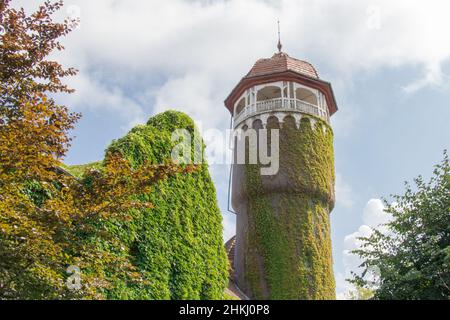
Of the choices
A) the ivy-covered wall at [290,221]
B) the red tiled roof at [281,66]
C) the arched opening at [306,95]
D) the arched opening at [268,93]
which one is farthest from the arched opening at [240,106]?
the ivy-covered wall at [290,221]

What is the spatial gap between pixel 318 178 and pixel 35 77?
20.0m

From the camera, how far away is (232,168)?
2852cm

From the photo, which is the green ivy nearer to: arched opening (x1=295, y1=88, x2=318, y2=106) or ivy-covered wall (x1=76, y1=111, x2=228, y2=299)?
arched opening (x1=295, y1=88, x2=318, y2=106)

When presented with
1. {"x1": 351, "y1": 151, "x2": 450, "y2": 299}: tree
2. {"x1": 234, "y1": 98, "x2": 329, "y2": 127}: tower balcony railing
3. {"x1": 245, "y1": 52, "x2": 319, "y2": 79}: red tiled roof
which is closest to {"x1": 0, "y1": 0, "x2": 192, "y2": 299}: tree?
{"x1": 351, "y1": 151, "x2": 450, "y2": 299}: tree

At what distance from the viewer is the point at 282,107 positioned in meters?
27.5

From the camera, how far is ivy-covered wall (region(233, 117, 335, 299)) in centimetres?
2441

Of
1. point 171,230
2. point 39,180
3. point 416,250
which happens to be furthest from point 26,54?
point 416,250

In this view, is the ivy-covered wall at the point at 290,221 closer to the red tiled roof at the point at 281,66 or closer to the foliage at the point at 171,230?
the red tiled roof at the point at 281,66

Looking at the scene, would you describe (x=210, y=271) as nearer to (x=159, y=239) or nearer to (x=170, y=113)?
(x=159, y=239)

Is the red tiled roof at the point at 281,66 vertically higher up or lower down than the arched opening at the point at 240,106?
higher up

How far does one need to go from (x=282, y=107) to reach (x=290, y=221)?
6602 mm

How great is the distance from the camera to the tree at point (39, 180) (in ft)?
24.0

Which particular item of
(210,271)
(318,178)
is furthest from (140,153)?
(318,178)

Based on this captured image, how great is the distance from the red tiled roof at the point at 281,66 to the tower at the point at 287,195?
7 cm
